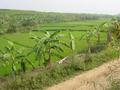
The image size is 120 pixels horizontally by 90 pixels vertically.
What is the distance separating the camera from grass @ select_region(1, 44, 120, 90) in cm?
1257

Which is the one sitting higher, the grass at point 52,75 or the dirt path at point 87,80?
the grass at point 52,75

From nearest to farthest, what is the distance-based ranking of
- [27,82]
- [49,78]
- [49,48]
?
1. [27,82]
2. [49,78]
3. [49,48]

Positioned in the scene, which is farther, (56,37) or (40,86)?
(56,37)

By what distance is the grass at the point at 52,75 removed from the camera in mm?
12570

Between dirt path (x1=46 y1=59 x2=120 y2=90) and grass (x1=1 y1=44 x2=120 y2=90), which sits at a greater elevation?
grass (x1=1 y1=44 x2=120 y2=90)

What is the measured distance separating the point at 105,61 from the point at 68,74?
3925mm

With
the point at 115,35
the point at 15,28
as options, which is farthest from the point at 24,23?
the point at 115,35

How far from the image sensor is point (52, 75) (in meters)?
A: 13.9

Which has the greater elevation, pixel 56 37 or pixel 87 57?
pixel 56 37

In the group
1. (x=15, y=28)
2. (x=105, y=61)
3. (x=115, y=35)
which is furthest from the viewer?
(x=15, y=28)

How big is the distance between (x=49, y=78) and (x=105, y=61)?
17.7ft

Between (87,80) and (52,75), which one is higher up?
(52,75)

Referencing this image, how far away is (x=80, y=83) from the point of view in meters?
13.4

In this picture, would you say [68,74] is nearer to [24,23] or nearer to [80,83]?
[80,83]
